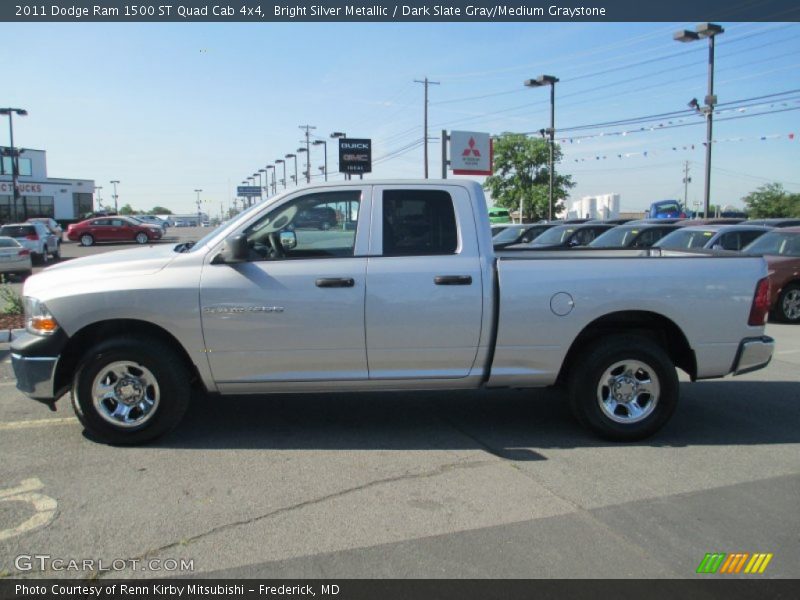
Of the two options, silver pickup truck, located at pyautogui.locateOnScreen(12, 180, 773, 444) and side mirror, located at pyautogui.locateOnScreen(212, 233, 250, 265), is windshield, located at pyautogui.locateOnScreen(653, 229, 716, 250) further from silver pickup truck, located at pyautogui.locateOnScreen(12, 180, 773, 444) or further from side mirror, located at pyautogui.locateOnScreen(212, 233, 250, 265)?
side mirror, located at pyautogui.locateOnScreen(212, 233, 250, 265)

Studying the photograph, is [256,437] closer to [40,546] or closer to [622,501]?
[40,546]

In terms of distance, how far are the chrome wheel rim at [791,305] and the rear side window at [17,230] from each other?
25.3 m

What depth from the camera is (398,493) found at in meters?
4.21

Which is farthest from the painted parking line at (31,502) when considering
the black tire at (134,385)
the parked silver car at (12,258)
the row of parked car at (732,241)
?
the parked silver car at (12,258)

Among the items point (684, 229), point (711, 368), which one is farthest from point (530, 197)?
point (711, 368)

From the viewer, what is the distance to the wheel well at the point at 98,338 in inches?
194

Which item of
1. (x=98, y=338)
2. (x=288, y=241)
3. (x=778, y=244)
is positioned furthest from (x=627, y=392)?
(x=778, y=244)

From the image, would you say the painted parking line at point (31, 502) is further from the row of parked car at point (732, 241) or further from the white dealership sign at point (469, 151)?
the white dealership sign at point (469, 151)

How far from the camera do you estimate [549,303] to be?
4.99 metres

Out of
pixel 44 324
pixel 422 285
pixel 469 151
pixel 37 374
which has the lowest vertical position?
pixel 37 374

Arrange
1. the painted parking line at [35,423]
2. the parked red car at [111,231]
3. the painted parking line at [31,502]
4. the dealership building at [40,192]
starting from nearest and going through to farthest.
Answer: the painted parking line at [31,502]
the painted parking line at [35,423]
the parked red car at [111,231]
the dealership building at [40,192]

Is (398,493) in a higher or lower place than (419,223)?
lower

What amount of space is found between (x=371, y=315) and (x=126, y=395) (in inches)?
76.1

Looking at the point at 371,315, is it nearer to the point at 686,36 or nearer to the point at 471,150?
the point at 686,36
